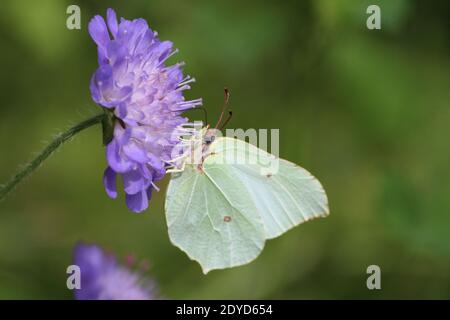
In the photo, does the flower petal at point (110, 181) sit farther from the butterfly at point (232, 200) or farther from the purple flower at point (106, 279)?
the purple flower at point (106, 279)

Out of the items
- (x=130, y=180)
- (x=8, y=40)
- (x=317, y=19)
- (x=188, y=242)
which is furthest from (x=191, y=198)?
(x=8, y=40)

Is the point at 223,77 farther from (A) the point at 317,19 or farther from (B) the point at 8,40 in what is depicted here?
(B) the point at 8,40

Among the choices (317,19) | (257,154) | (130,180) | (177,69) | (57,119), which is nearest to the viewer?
(130,180)

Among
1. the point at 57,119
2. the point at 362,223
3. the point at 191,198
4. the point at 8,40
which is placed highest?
the point at 8,40

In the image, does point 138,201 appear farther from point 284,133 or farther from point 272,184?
point 284,133

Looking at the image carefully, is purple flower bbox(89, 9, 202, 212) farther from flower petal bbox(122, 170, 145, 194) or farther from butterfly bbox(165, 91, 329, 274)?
butterfly bbox(165, 91, 329, 274)

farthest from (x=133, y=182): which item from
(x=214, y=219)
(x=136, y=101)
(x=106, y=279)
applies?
(x=106, y=279)

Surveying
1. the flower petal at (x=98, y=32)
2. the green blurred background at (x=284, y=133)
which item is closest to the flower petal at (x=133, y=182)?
the flower petal at (x=98, y=32)
